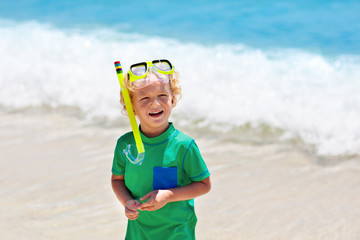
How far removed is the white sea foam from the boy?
9.18ft

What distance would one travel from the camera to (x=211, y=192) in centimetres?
376

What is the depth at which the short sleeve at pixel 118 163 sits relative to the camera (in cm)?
200

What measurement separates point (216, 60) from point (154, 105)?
5121 millimetres

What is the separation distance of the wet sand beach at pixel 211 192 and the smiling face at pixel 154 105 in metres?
1.46

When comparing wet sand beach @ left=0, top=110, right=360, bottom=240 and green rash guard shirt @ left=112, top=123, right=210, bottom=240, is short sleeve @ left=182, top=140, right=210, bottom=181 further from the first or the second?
wet sand beach @ left=0, top=110, right=360, bottom=240

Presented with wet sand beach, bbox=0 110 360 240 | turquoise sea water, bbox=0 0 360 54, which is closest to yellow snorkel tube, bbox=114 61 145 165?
wet sand beach, bbox=0 110 360 240

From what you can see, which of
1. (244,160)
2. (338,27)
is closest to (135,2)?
(338,27)

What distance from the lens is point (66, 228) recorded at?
3270 millimetres

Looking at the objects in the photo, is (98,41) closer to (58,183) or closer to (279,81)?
(279,81)

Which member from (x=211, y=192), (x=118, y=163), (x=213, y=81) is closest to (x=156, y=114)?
(x=118, y=163)

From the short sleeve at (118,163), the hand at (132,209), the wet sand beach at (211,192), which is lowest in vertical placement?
the wet sand beach at (211,192)

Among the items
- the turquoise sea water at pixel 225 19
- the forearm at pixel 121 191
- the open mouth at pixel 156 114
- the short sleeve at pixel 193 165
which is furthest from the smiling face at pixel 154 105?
the turquoise sea water at pixel 225 19

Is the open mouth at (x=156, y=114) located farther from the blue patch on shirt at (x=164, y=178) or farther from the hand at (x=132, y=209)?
the hand at (x=132, y=209)

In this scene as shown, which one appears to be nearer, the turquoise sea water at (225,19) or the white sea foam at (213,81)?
the white sea foam at (213,81)
